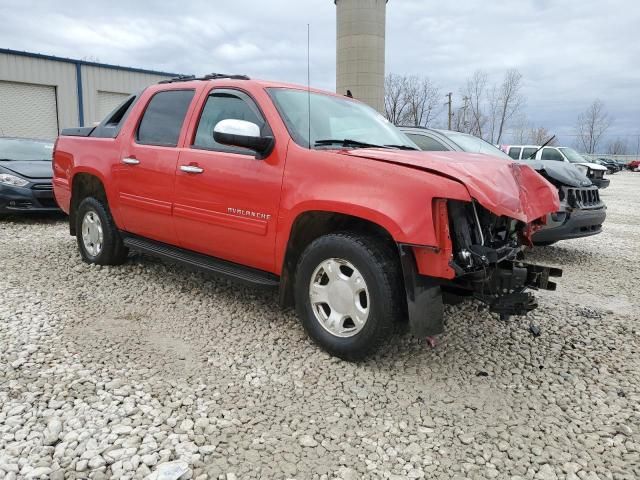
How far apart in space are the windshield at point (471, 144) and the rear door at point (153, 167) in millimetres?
3925

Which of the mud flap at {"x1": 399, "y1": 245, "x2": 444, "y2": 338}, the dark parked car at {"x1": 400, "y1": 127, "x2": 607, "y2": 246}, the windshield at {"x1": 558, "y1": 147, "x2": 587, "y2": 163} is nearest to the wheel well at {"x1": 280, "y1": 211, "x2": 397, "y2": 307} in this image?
the mud flap at {"x1": 399, "y1": 245, "x2": 444, "y2": 338}

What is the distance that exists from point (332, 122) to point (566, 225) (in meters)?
3.66

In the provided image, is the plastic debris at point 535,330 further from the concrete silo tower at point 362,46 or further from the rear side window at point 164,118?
the concrete silo tower at point 362,46

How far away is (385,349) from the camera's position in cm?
350

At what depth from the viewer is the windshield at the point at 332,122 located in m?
3.60

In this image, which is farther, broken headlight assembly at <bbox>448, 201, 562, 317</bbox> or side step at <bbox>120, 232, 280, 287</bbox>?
side step at <bbox>120, 232, 280, 287</bbox>

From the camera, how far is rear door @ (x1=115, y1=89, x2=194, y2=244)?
168 inches

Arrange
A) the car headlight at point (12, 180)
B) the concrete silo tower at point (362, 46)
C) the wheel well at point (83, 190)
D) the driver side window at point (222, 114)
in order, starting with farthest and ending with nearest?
the concrete silo tower at point (362, 46) → the car headlight at point (12, 180) → the wheel well at point (83, 190) → the driver side window at point (222, 114)

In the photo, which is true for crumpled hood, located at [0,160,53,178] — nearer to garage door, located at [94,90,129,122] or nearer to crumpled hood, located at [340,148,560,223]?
crumpled hood, located at [340,148,560,223]

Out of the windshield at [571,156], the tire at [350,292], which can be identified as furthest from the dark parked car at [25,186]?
the windshield at [571,156]

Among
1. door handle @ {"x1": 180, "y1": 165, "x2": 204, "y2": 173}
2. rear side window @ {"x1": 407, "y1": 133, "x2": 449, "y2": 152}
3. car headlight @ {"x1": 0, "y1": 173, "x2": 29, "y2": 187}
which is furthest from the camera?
car headlight @ {"x1": 0, "y1": 173, "x2": 29, "y2": 187}

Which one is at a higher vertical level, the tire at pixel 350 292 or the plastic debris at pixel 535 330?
the tire at pixel 350 292

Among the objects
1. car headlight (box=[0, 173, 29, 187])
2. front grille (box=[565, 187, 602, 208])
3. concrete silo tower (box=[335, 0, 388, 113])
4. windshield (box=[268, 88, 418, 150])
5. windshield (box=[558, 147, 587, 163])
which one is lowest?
front grille (box=[565, 187, 602, 208])

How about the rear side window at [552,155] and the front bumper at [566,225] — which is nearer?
the front bumper at [566,225]
